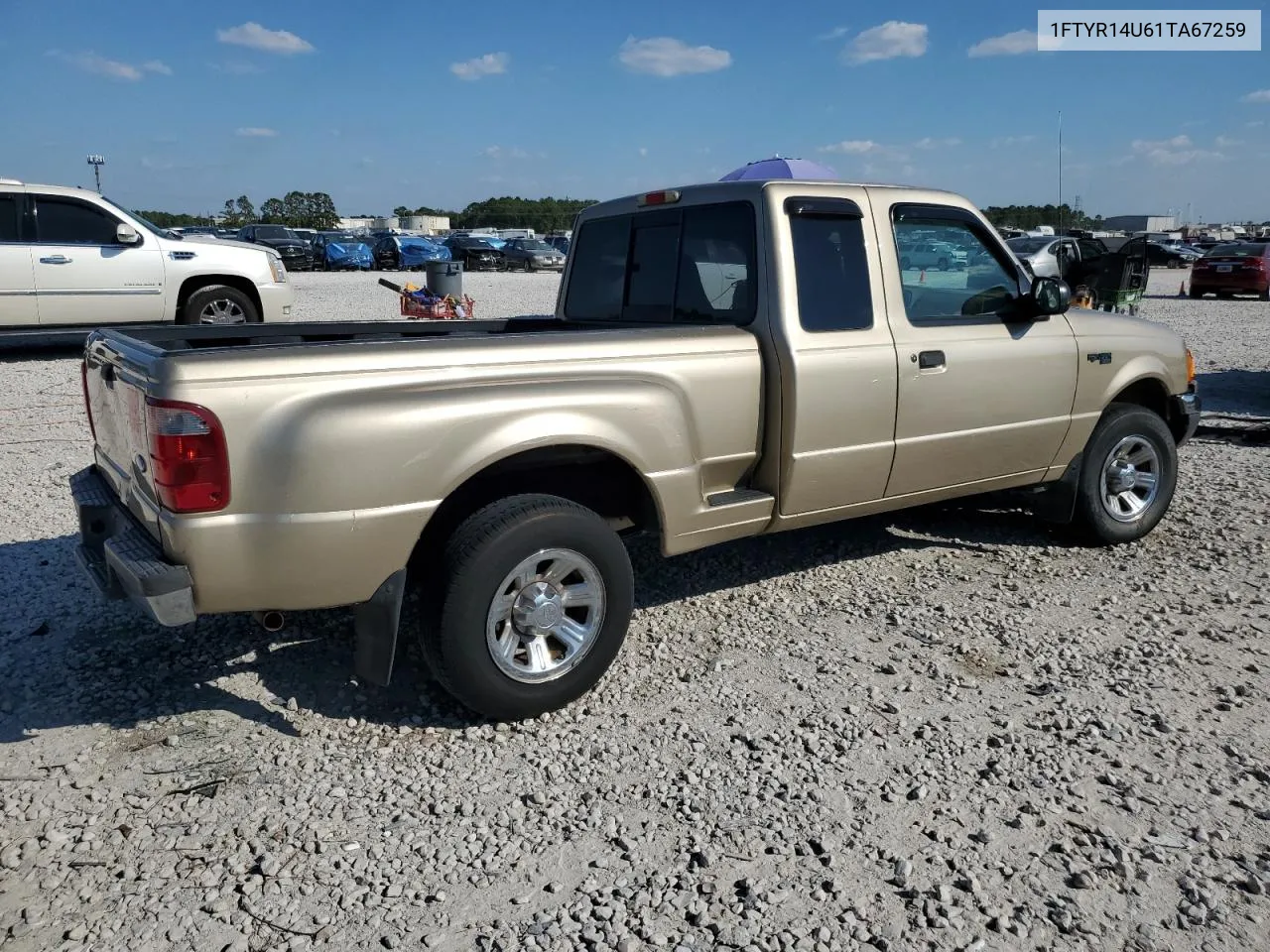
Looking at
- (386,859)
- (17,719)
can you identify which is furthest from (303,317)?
(386,859)

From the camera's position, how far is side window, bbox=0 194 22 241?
35.0ft

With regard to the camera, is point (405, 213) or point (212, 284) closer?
point (212, 284)

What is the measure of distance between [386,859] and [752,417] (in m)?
2.17

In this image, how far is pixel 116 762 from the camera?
3.36 metres

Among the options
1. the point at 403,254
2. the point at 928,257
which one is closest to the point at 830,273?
the point at 928,257

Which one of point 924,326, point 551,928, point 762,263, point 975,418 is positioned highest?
point 762,263

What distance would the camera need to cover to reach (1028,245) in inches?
741

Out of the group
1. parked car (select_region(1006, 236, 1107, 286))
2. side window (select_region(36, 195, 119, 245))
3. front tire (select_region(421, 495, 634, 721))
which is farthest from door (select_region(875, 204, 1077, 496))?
parked car (select_region(1006, 236, 1107, 286))

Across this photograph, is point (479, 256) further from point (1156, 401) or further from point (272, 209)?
point (272, 209)

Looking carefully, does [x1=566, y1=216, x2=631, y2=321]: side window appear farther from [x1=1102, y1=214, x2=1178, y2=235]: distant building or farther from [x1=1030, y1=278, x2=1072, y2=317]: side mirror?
[x1=1102, y1=214, x2=1178, y2=235]: distant building

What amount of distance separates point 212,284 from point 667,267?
28.2 feet

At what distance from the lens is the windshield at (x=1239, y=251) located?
2509 centimetres

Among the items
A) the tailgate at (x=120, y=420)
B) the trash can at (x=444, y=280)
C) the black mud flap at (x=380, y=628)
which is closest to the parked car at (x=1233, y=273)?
the trash can at (x=444, y=280)

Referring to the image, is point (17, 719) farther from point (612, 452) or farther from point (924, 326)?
point (924, 326)
